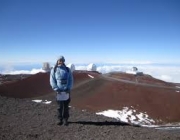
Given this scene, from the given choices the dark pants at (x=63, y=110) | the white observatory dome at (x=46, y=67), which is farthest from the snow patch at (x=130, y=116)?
the white observatory dome at (x=46, y=67)

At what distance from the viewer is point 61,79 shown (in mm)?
10297

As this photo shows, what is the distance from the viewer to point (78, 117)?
40.0 ft

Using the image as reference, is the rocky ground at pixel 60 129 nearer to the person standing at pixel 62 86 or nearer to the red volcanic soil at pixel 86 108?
the red volcanic soil at pixel 86 108

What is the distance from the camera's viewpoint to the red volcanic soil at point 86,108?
9219mm

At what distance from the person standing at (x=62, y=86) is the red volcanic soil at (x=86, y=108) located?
50 cm

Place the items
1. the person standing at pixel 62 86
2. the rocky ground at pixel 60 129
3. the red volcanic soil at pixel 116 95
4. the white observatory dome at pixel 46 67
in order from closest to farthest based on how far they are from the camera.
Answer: the rocky ground at pixel 60 129 < the person standing at pixel 62 86 < the red volcanic soil at pixel 116 95 < the white observatory dome at pixel 46 67

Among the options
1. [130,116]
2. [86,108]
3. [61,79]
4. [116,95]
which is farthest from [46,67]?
[61,79]

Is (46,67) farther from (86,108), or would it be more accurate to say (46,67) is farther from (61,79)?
(61,79)

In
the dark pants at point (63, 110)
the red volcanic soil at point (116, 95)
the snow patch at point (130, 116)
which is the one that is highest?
the dark pants at point (63, 110)

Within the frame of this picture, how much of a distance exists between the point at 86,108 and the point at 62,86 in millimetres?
16975

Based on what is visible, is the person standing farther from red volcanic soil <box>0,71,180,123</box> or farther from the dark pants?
red volcanic soil <box>0,71,180,123</box>

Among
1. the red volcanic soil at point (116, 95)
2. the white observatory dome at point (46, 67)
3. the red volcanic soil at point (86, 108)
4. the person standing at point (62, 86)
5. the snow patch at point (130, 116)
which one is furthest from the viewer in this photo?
the white observatory dome at point (46, 67)

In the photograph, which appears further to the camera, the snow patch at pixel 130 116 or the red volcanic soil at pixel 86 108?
the snow patch at pixel 130 116

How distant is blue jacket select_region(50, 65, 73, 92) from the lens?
10273mm
